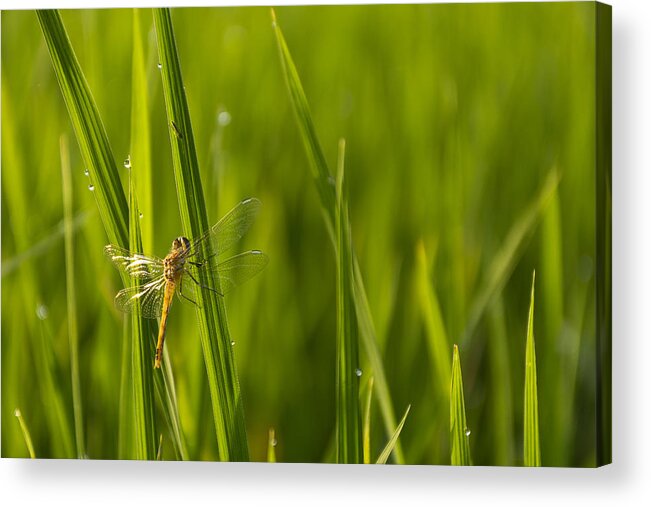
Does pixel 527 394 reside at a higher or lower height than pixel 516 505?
higher

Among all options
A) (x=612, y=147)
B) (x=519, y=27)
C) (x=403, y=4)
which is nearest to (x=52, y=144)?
(x=403, y=4)

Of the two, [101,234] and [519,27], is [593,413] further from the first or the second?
[101,234]

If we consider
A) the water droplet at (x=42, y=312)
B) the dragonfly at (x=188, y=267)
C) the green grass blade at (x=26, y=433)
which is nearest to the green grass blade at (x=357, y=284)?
the dragonfly at (x=188, y=267)

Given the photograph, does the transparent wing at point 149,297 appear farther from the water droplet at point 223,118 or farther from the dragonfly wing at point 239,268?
the water droplet at point 223,118

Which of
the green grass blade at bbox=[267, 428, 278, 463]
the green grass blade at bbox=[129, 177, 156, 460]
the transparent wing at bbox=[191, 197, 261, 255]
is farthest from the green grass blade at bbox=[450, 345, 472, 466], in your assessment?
the green grass blade at bbox=[129, 177, 156, 460]

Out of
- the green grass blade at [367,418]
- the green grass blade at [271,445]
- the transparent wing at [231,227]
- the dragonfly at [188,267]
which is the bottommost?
the green grass blade at [271,445]

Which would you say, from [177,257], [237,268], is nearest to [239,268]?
[237,268]
